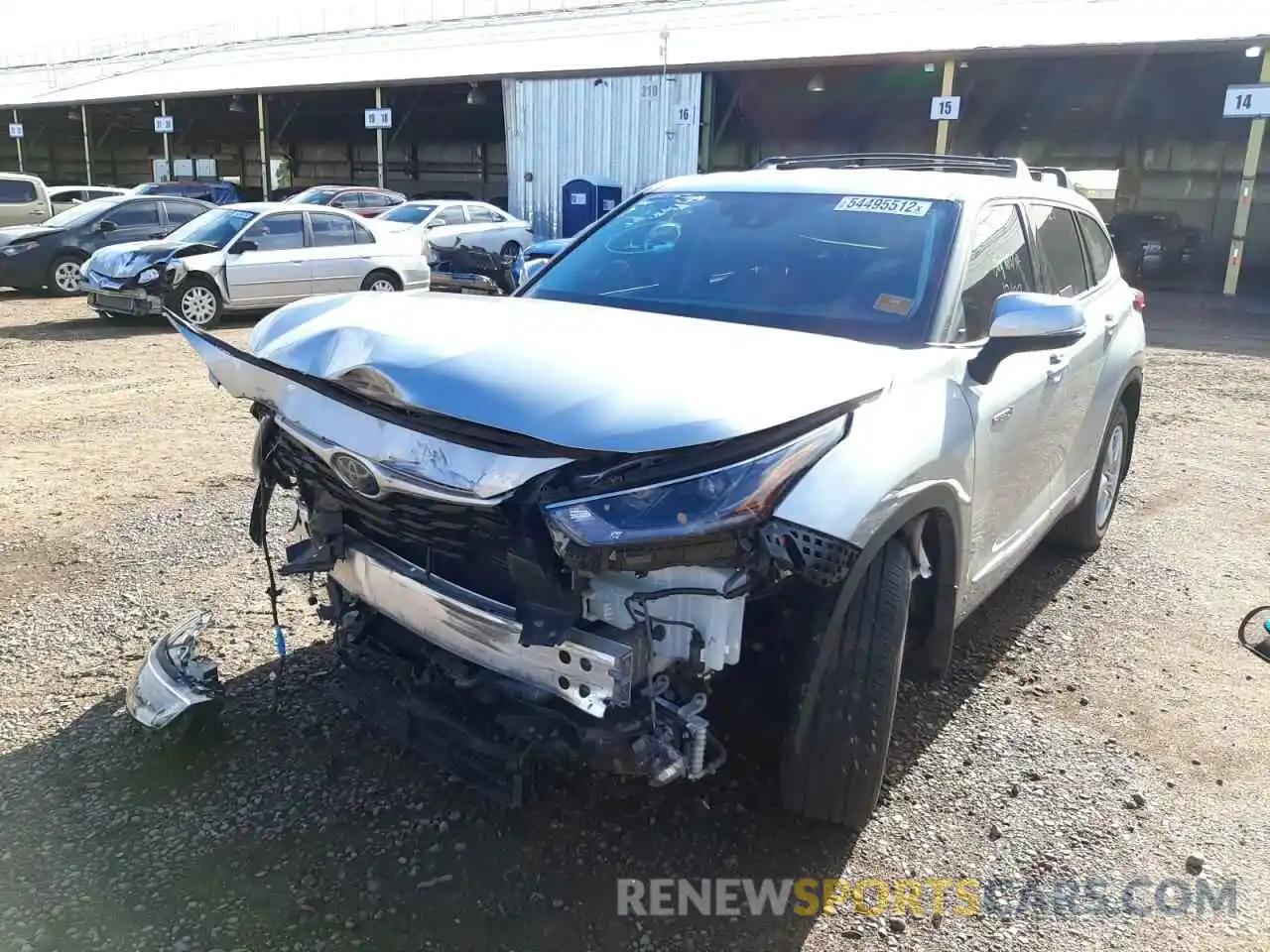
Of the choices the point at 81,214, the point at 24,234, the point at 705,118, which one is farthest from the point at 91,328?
the point at 705,118

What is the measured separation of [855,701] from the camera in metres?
2.56

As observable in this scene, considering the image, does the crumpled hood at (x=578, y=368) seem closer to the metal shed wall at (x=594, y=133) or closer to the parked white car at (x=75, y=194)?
the metal shed wall at (x=594, y=133)

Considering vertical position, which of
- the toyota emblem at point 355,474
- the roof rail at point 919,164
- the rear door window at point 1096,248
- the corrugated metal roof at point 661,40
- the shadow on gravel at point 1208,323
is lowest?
the shadow on gravel at point 1208,323

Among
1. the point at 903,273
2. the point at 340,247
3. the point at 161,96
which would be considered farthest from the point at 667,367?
the point at 161,96

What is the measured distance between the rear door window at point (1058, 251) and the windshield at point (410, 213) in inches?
656

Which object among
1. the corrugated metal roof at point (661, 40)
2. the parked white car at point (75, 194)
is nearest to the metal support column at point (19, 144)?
the corrugated metal roof at point (661, 40)

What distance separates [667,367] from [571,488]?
40cm

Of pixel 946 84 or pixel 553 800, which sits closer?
pixel 553 800

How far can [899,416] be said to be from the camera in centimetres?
265

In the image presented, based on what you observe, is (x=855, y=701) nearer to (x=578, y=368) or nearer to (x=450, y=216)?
(x=578, y=368)

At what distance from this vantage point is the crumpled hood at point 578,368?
2.21 meters

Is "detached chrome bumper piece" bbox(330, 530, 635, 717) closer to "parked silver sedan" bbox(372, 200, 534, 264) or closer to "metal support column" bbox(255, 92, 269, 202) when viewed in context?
"parked silver sedan" bbox(372, 200, 534, 264)

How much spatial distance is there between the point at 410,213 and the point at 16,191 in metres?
7.01

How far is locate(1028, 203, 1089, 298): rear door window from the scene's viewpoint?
410 cm
